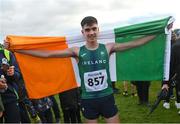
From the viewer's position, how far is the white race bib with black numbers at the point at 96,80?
6.13m

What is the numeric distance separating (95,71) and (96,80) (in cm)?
13

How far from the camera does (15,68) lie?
6789 millimetres

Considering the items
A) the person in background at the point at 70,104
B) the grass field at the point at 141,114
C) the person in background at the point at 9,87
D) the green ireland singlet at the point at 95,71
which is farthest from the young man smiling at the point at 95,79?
the grass field at the point at 141,114

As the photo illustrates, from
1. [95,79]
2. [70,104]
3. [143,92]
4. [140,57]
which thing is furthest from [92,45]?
[143,92]

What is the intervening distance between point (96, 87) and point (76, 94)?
104 inches

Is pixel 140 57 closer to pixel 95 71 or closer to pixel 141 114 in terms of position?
pixel 95 71

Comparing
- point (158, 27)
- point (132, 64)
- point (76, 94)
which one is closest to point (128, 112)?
point (76, 94)

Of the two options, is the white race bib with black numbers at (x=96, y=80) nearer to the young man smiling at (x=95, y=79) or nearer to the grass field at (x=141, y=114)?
the young man smiling at (x=95, y=79)

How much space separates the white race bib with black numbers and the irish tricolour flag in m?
0.92

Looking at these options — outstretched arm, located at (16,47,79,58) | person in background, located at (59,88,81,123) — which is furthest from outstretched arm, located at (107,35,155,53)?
person in background, located at (59,88,81,123)

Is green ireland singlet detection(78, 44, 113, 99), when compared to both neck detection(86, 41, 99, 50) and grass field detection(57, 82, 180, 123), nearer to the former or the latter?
neck detection(86, 41, 99, 50)

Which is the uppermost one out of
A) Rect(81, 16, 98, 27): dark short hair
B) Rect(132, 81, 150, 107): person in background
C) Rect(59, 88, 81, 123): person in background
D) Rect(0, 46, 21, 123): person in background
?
Rect(81, 16, 98, 27): dark short hair

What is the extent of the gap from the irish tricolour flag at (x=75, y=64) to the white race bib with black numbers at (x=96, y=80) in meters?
0.92

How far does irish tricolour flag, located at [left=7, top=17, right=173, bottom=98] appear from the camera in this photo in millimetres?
6918
